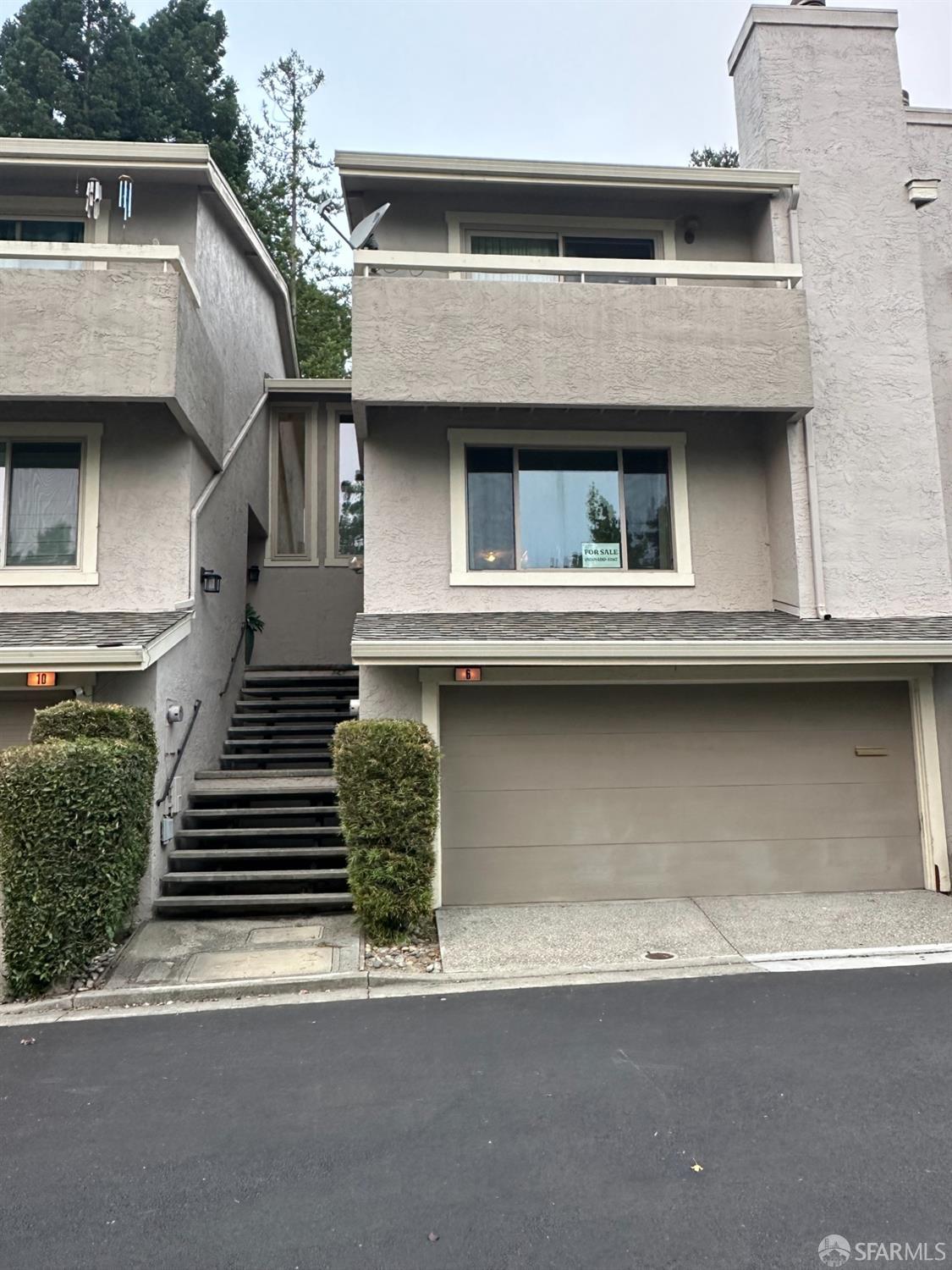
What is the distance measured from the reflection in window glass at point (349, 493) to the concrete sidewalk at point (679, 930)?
7197 millimetres

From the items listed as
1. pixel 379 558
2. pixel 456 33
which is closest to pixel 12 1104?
pixel 379 558

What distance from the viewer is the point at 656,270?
8398mm

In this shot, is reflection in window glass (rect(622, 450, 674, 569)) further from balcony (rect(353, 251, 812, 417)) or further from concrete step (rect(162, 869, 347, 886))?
concrete step (rect(162, 869, 347, 886))

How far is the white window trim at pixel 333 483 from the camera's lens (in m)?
13.0

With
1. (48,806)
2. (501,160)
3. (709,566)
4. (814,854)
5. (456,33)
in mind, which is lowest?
(814,854)

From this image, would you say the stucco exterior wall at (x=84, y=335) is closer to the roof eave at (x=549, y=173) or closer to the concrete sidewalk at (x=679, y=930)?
the roof eave at (x=549, y=173)

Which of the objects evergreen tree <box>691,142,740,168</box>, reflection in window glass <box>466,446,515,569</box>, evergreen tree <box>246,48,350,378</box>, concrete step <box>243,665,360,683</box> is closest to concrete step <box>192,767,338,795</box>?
concrete step <box>243,665,360,683</box>

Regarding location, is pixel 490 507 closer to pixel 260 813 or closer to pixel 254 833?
pixel 260 813

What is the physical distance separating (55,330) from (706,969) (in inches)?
327

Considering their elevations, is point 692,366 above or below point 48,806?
above

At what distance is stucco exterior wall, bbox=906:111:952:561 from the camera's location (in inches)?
355

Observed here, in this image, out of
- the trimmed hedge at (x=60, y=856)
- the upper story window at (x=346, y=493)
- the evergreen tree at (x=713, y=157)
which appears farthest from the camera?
the evergreen tree at (x=713, y=157)

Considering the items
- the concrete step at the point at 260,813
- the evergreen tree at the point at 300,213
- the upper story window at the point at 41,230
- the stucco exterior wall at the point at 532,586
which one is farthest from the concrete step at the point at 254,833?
the evergreen tree at the point at 300,213

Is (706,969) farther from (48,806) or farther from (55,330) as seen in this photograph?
(55,330)
